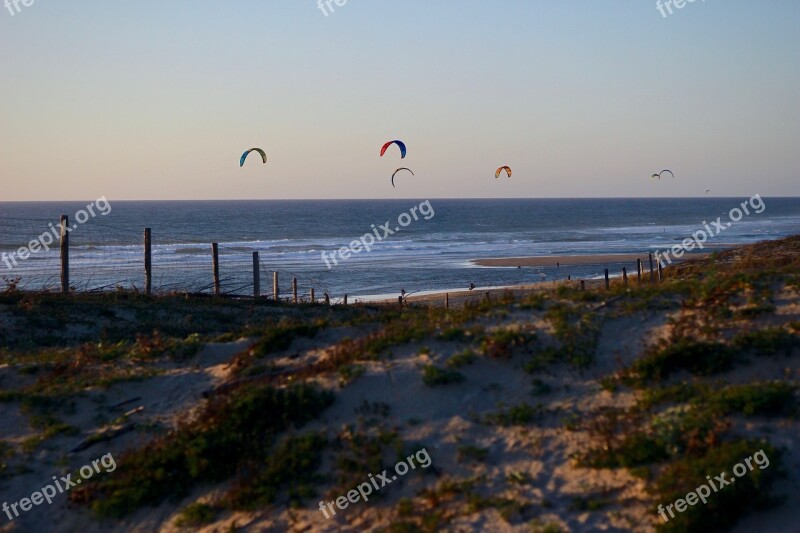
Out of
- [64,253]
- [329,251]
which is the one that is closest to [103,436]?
[64,253]

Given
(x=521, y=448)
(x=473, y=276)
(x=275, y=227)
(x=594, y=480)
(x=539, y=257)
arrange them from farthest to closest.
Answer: (x=275, y=227), (x=539, y=257), (x=473, y=276), (x=521, y=448), (x=594, y=480)

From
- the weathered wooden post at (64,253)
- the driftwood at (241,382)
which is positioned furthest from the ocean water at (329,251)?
the driftwood at (241,382)

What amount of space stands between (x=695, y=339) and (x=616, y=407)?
4.50 ft

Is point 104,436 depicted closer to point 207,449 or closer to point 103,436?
point 103,436

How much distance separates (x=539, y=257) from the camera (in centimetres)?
5938

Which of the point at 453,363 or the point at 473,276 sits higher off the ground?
the point at 453,363

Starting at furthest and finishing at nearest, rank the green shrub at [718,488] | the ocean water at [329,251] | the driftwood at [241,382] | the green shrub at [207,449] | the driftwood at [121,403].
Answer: the ocean water at [329,251] < the driftwood at [121,403] < the driftwood at [241,382] < the green shrub at [207,449] < the green shrub at [718,488]

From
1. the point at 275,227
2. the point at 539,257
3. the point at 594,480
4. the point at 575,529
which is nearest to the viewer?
the point at 575,529

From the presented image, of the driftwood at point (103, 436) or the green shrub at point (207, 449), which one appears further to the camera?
the driftwood at point (103, 436)

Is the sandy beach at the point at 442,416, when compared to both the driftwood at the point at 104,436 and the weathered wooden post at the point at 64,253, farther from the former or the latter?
the weathered wooden post at the point at 64,253

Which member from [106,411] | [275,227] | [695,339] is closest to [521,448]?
[695,339]

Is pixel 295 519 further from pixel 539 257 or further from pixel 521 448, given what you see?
pixel 539 257

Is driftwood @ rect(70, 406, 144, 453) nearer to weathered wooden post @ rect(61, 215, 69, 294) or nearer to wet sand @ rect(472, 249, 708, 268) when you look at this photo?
weathered wooden post @ rect(61, 215, 69, 294)

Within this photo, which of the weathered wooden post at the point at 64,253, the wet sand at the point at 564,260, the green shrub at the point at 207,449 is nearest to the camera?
the green shrub at the point at 207,449
